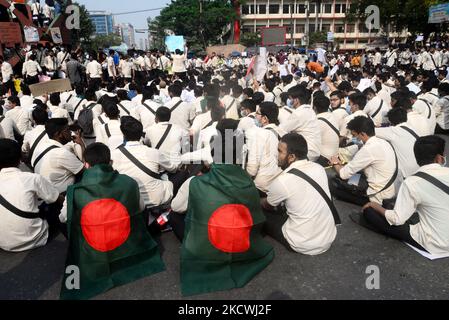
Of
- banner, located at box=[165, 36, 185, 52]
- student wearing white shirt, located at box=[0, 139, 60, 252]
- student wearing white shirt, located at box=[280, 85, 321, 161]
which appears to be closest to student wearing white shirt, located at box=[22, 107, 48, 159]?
student wearing white shirt, located at box=[0, 139, 60, 252]

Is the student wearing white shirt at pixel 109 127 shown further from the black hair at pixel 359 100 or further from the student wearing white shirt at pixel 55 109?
the black hair at pixel 359 100

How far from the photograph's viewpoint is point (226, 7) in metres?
53.9

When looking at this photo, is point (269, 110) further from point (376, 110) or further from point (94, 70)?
point (94, 70)

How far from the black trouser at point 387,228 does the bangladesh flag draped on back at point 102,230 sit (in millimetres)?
2639

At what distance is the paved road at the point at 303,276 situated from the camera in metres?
3.30

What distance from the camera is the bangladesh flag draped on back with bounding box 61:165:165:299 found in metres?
3.19

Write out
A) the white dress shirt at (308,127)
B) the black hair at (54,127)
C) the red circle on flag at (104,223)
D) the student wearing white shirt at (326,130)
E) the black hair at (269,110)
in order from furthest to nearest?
the student wearing white shirt at (326,130) < the white dress shirt at (308,127) < the black hair at (269,110) < the black hair at (54,127) < the red circle on flag at (104,223)

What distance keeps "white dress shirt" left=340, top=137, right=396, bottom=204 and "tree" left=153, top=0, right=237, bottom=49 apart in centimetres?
5173

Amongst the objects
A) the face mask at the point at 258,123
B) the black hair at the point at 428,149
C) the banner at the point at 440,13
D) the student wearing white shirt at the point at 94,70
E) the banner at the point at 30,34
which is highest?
the banner at the point at 440,13

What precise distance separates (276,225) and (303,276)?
68 centimetres

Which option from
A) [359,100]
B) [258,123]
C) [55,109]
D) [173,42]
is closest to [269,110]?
[258,123]

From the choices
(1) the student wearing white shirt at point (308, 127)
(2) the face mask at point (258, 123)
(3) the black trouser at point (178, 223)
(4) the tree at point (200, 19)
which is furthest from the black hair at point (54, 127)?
(4) the tree at point (200, 19)

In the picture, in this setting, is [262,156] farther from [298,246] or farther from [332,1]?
[332,1]

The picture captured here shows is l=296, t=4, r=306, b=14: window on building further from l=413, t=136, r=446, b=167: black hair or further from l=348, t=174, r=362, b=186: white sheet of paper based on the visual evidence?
l=413, t=136, r=446, b=167: black hair
